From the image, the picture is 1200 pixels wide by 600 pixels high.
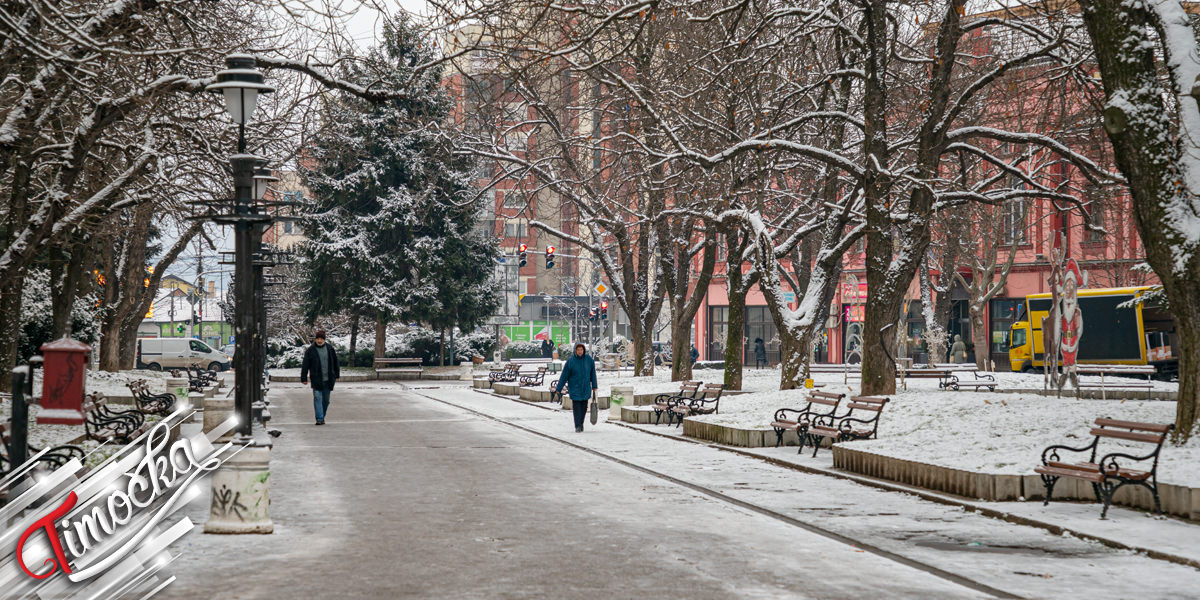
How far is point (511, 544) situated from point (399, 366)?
1899 inches

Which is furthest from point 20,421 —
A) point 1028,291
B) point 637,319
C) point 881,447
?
point 1028,291

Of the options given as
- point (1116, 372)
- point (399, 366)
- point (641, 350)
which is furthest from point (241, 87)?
point (399, 366)

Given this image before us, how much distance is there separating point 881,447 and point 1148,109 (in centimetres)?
511

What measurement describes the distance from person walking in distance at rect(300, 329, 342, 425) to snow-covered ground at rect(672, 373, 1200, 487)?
9.35 metres

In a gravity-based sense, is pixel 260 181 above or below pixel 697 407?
above

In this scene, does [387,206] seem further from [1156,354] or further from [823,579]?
[823,579]

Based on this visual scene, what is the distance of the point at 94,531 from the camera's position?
8.21m

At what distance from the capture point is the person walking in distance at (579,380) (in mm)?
21766

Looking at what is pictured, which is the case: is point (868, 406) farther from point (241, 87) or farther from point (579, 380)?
point (241, 87)

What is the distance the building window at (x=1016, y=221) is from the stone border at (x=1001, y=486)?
26.3 metres

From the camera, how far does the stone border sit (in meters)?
10.8

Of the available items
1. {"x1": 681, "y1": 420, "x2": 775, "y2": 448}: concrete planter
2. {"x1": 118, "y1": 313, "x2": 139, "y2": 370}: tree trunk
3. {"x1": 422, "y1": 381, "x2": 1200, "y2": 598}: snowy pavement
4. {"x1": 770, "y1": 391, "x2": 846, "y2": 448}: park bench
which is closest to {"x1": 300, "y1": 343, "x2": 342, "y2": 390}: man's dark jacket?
{"x1": 681, "y1": 420, "x2": 775, "y2": 448}: concrete planter

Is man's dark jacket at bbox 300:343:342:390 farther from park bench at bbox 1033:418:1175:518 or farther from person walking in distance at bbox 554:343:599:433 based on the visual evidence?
park bench at bbox 1033:418:1175:518

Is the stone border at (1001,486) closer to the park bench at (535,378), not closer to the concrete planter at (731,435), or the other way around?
the concrete planter at (731,435)
